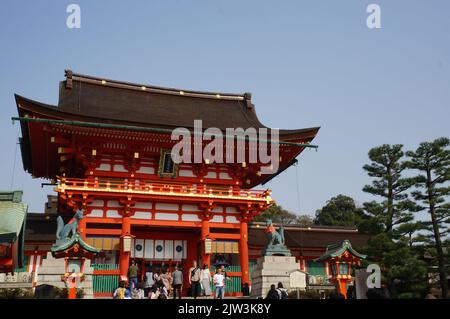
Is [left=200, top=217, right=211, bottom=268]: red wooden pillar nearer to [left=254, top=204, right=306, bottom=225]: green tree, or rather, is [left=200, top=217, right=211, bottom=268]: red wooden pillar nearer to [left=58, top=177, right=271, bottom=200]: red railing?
[left=58, top=177, right=271, bottom=200]: red railing

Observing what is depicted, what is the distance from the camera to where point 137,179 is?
77.1ft

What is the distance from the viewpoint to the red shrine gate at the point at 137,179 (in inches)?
842

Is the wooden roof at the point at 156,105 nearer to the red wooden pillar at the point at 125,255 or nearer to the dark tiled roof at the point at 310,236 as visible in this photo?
the red wooden pillar at the point at 125,255

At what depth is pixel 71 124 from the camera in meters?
20.5

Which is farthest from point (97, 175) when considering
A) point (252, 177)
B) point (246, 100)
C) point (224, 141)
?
point (246, 100)

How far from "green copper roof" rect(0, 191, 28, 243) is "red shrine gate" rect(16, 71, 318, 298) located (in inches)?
380

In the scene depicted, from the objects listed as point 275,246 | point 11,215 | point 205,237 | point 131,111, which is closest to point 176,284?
point 205,237

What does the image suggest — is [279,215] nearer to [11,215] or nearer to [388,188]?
[388,188]

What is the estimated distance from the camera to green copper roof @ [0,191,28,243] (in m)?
10.1

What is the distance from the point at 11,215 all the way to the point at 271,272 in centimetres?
1239

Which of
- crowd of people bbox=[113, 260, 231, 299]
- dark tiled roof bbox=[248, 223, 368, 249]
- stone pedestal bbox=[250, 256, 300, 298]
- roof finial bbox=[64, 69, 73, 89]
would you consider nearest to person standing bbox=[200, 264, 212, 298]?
crowd of people bbox=[113, 260, 231, 299]

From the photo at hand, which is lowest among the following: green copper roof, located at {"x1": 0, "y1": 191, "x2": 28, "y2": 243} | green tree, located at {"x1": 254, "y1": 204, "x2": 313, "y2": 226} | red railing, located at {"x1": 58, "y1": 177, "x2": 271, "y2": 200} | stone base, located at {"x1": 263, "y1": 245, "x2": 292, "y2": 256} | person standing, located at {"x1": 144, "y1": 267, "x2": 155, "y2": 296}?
person standing, located at {"x1": 144, "y1": 267, "x2": 155, "y2": 296}
